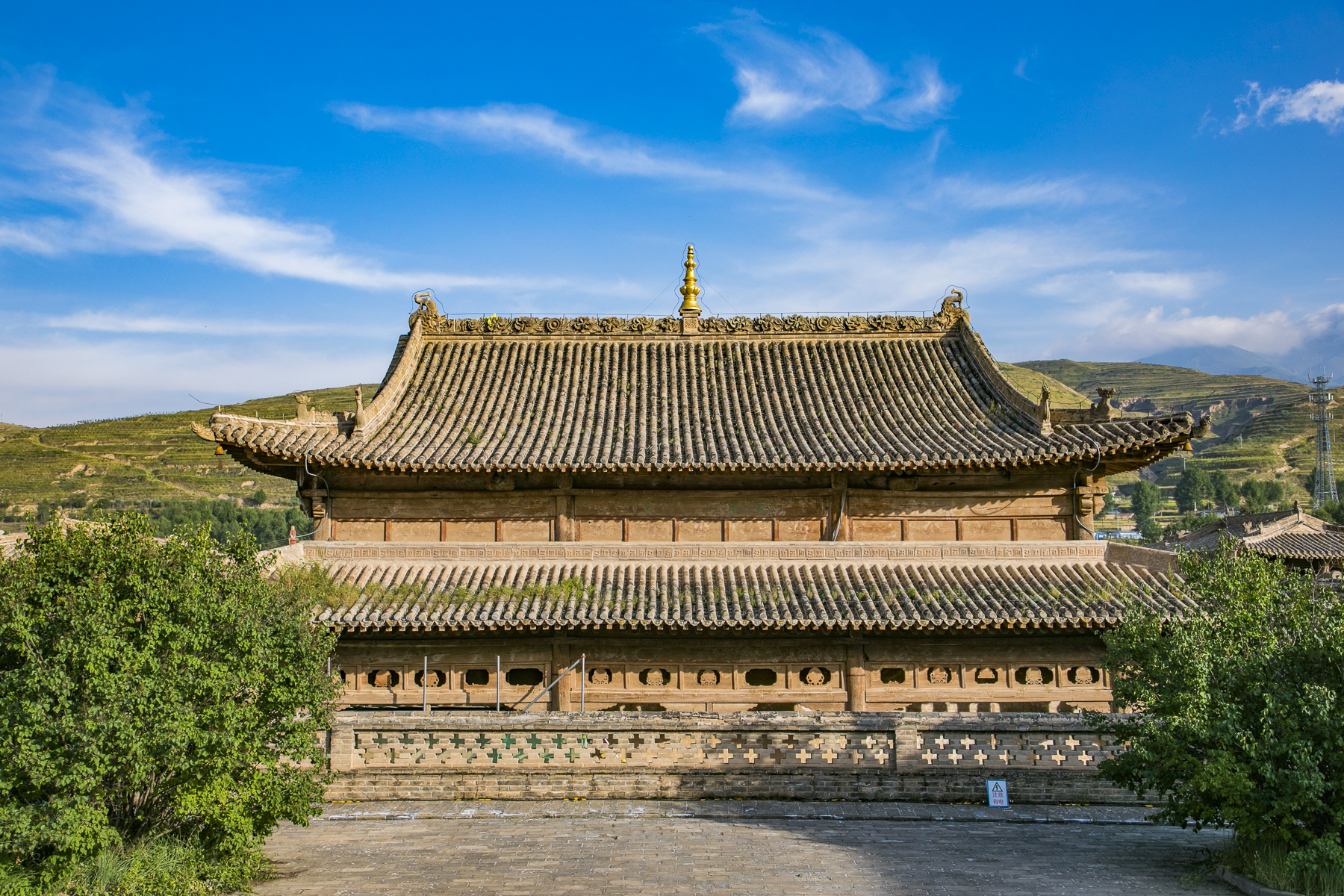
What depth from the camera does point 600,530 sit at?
15.6m

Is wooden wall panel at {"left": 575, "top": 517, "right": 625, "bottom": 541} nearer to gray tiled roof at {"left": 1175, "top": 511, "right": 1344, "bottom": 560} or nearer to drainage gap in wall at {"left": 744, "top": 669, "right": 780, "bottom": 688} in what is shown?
drainage gap in wall at {"left": 744, "top": 669, "right": 780, "bottom": 688}

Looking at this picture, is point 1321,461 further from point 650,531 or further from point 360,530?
point 360,530

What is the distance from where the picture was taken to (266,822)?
930 cm

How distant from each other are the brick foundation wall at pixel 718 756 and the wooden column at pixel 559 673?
2.19m

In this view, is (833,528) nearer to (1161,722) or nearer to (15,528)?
(1161,722)

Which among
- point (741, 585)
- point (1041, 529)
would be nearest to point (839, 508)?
point (741, 585)

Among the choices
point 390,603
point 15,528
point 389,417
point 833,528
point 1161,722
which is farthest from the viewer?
point 15,528

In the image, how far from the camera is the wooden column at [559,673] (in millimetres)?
14531

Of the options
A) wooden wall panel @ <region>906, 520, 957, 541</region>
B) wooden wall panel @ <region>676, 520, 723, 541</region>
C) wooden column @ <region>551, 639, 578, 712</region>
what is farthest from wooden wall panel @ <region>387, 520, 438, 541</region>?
wooden wall panel @ <region>906, 520, 957, 541</region>

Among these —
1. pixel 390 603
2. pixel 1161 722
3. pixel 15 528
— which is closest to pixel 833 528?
pixel 1161 722

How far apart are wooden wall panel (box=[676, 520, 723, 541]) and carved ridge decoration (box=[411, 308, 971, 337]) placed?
5.27 meters

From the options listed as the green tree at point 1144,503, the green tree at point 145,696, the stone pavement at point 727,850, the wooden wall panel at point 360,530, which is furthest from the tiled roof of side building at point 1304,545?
the green tree at point 1144,503

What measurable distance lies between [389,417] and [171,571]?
8.17 m

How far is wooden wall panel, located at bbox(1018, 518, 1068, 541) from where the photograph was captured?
15.6 m
